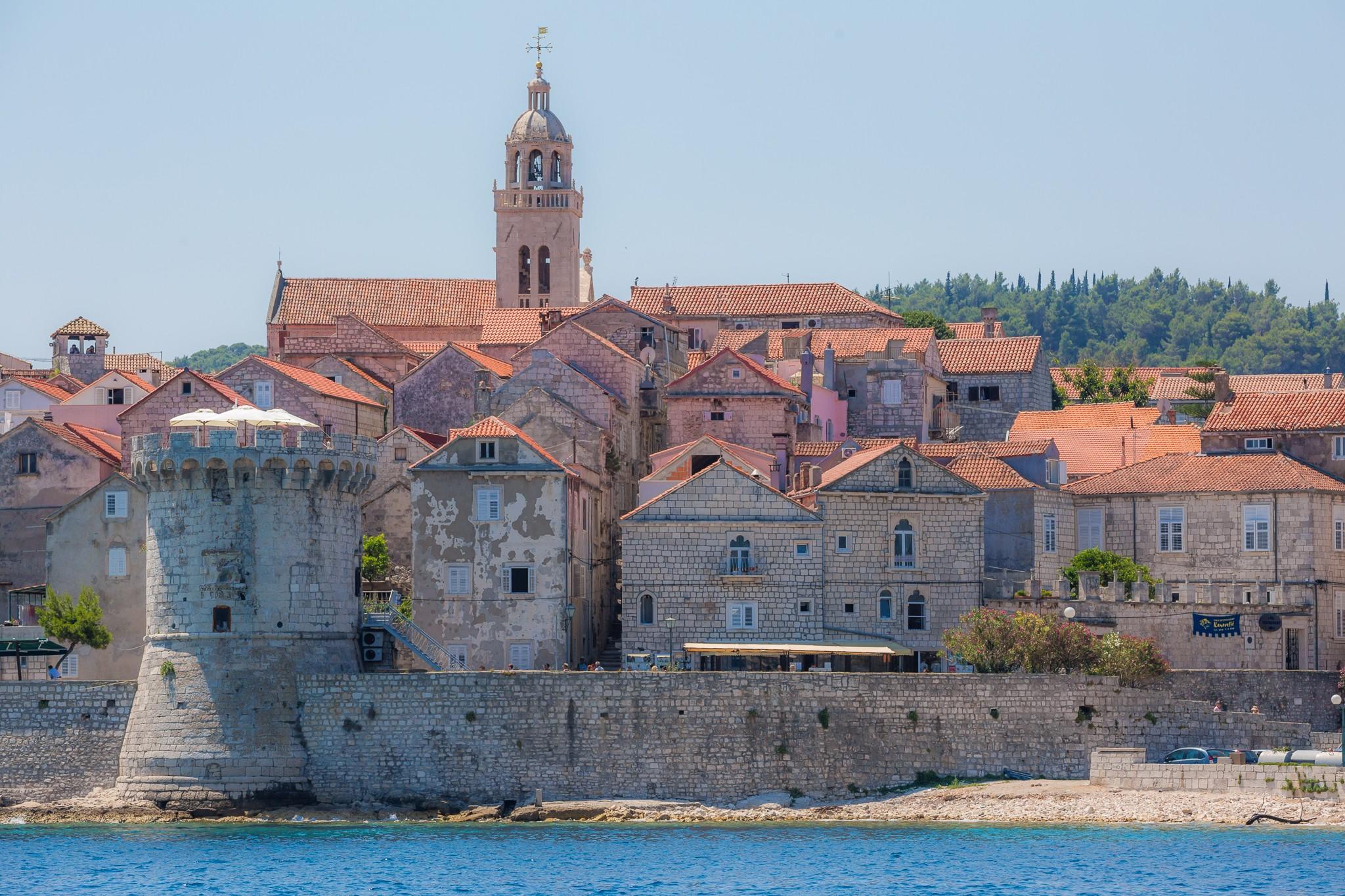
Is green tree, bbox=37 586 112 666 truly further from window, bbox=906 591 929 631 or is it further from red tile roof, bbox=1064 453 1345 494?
red tile roof, bbox=1064 453 1345 494

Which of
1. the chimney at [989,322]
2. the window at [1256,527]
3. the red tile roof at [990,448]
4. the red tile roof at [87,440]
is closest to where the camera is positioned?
the window at [1256,527]

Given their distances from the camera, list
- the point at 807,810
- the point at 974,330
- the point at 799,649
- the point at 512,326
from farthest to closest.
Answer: the point at 974,330
the point at 512,326
the point at 799,649
the point at 807,810

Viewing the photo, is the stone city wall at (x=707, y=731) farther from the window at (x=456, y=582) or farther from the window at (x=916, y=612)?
the window at (x=916, y=612)

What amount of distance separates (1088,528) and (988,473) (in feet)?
11.5

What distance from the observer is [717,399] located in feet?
268

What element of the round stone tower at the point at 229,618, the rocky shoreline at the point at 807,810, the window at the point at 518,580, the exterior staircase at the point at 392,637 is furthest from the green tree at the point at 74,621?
the window at the point at 518,580

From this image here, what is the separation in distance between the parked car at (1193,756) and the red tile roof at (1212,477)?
1139cm

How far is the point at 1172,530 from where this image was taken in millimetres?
75688

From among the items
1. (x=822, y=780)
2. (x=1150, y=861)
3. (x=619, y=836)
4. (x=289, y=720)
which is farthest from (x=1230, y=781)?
(x=289, y=720)

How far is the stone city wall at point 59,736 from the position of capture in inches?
2611

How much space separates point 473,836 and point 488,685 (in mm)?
4211

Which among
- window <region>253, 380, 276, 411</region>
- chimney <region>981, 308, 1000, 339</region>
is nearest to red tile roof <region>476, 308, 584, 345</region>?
window <region>253, 380, 276, 411</region>

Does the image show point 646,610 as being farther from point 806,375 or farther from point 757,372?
point 806,375

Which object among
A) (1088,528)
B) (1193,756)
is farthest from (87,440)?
(1193,756)
